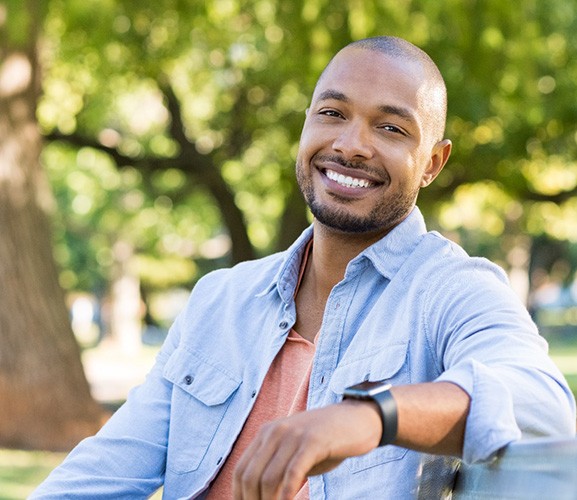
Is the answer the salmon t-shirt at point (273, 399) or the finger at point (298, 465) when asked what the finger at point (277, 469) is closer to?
the finger at point (298, 465)

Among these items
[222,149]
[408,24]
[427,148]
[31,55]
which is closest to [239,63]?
[222,149]

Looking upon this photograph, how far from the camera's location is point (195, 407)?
103 inches

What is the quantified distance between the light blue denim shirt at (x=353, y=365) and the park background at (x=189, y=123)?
5.03 m

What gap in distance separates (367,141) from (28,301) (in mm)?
7755

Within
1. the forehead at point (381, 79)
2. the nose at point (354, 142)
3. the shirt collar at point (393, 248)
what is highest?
the forehead at point (381, 79)

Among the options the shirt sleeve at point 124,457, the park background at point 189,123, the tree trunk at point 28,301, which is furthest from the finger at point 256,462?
the tree trunk at point 28,301

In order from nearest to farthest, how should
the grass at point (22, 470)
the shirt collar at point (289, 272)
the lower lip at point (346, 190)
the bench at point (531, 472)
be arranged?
the bench at point (531, 472) → the lower lip at point (346, 190) → the shirt collar at point (289, 272) → the grass at point (22, 470)

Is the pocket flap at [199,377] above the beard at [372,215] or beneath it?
beneath

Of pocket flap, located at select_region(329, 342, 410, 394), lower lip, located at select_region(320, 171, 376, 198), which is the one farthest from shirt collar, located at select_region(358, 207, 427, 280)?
pocket flap, located at select_region(329, 342, 410, 394)

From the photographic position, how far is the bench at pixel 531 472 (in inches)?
61.4

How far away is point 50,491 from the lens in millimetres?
2518

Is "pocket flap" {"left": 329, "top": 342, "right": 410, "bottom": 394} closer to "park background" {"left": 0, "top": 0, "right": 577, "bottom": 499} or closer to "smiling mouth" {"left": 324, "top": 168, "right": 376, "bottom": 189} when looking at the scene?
"smiling mouth" {"left": 324, "top": 168, "right": 376, "bottom": 189}

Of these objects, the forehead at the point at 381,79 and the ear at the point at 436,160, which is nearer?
the forehead at the point at 381,79

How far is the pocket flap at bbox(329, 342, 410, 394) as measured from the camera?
2.22 meters
